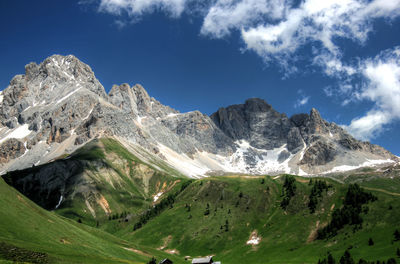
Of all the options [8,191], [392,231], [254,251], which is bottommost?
[254,251]

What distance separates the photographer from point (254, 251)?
135750 millimetres

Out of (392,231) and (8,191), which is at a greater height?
(8,191)

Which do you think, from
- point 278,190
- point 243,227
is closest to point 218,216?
point 243,227

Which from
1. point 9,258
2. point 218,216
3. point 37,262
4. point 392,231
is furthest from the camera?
point 218,216

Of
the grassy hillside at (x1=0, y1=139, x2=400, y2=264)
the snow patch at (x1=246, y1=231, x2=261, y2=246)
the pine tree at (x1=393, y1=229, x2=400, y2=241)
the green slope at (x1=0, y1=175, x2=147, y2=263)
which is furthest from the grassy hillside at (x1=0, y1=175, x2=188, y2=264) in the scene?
the pine tree at (x1=393, y1=229, x2=400, y2=241)

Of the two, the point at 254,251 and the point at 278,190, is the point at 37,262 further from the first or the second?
the point at 278,190

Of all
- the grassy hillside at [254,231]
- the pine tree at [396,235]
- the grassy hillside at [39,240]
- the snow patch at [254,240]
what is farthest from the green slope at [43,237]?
the pine tree at [396,235]

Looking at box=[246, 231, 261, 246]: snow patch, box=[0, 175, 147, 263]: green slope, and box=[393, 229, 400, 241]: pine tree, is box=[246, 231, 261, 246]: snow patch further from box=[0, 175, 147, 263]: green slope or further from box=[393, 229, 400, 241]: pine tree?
box=[0, 175, 147, 263]: green slope

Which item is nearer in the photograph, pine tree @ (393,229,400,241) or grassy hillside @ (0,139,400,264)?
grassy hillside @ (0,139,400,264)

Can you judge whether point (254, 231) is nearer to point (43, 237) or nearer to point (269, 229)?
point (269, 229)

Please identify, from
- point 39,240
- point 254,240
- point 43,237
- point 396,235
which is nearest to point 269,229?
point 254,240

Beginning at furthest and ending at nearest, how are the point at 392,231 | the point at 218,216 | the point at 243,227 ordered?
the point at 218,216
the point at 243,227
the point at 392,231

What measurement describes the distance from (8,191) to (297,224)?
113 meters

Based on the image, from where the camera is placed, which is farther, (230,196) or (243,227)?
(230,196)
